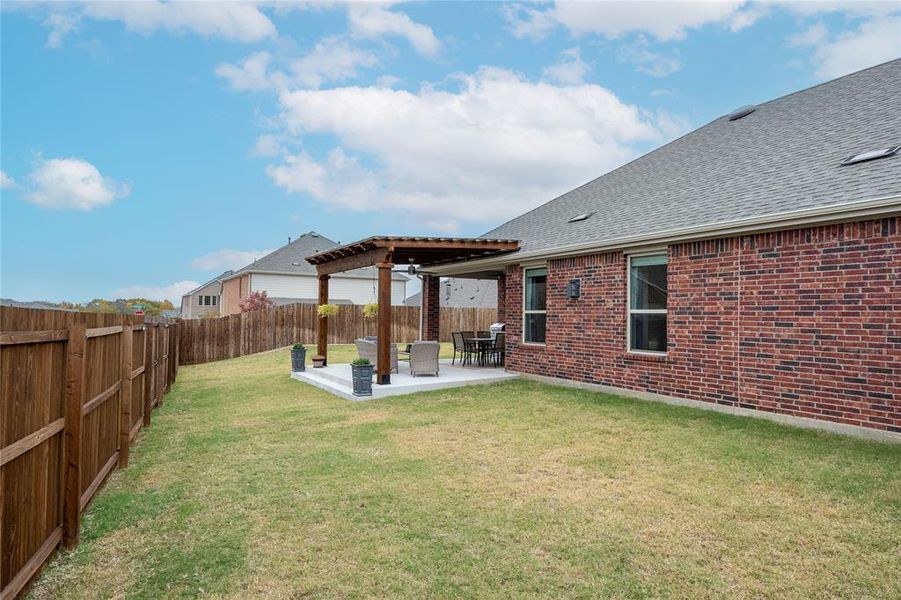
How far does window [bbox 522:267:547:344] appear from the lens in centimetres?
1104

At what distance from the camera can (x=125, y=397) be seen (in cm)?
566

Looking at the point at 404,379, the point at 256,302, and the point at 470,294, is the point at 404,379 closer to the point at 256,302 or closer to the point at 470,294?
the point at 256,302

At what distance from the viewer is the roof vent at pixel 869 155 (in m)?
6.80

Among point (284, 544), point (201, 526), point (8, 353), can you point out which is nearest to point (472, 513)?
point (284, 544)

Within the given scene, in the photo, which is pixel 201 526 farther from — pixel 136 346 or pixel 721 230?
pixel 721 230

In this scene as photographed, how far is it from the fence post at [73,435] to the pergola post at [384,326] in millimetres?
6416

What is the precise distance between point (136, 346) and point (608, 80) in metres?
12.9

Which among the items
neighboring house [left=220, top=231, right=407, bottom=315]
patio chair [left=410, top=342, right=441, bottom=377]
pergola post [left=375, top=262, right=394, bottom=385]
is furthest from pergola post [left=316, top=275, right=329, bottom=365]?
neighboring house [left=220, top=231, right=407, bottom=315]

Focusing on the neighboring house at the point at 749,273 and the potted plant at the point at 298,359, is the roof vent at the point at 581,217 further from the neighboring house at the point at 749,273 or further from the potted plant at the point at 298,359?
the potted plant at the point at 298,359

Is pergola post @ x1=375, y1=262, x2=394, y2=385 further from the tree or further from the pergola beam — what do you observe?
the tree

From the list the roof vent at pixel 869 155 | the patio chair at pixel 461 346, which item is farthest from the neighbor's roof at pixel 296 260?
the roof vent at pixel 869 155

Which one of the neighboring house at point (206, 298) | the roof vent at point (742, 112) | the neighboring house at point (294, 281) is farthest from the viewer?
the neighboring house at point (206, 298)

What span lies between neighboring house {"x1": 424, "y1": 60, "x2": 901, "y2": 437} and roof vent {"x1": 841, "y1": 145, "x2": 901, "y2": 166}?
4cm

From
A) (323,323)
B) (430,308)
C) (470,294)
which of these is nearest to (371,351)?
(323,323)
